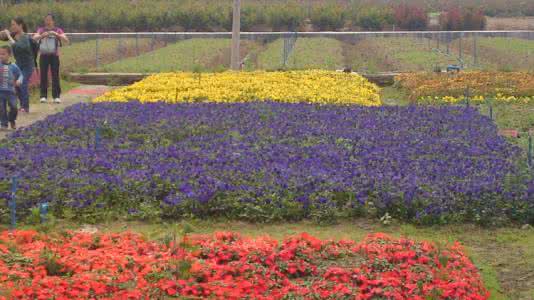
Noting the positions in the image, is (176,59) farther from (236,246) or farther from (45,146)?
(236,246)

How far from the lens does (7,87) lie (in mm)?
15641

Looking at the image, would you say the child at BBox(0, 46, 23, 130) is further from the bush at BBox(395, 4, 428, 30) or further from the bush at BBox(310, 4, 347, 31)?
the bush at BBox(395, 4, 428, 30)

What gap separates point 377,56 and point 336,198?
1004 inches

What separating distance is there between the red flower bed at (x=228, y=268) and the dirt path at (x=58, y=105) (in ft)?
22.9

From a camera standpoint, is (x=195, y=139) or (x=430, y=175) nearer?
(x=430, y=175)

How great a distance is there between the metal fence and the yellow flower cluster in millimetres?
4130

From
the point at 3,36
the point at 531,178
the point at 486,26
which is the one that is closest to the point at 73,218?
the point at 531,178

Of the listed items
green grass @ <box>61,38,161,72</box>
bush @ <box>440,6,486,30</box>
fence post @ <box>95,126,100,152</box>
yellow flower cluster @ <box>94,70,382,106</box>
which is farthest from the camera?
bush @ <box>440,6,486,30</box>

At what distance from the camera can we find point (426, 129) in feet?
49.1

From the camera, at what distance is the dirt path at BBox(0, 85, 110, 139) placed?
17.5 m

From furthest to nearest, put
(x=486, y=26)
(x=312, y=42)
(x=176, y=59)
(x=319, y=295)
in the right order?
(x=486, y=26)
(x=312, y=42)
(x=176, y=59)
(x=319, y=295)

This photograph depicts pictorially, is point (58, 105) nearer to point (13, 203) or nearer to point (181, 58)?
point (13, 203)

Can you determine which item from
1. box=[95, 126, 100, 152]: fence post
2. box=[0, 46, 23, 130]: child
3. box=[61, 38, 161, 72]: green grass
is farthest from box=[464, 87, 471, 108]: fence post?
box=[61, 38, 161, 72]: green grass

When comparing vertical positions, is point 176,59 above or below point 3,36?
below
